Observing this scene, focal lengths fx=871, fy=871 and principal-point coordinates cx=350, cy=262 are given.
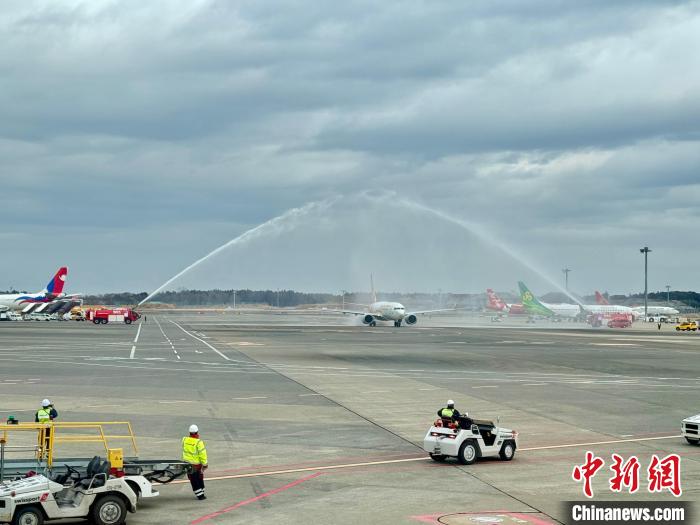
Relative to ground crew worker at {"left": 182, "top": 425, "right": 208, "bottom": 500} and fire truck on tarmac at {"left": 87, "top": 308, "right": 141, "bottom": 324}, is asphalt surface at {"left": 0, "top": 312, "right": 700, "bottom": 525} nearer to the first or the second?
ground crew worker at {"left": 182, "top": 425, "right": 208, "bottom": 500}

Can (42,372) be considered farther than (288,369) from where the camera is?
No

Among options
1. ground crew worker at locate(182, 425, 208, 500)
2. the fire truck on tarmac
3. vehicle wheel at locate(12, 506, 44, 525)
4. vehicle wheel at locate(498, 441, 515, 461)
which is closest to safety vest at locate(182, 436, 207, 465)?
ground crew worker at locate(182, 425, 208, 500)

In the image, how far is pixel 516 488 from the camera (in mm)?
24812

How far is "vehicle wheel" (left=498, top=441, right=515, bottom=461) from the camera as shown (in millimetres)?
29328

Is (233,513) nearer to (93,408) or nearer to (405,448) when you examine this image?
(405,448)

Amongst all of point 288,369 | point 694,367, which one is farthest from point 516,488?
point 694,367

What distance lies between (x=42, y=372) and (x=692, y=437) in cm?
4453

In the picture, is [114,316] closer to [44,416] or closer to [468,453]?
[44,416]

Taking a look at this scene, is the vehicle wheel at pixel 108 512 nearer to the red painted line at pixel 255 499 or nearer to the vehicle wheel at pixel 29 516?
the vehicle wheel at pixel 29 516

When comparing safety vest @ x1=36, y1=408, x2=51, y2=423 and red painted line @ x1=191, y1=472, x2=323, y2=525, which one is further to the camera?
safety vest @ x1=36, y1=408, x2=51, y2=423

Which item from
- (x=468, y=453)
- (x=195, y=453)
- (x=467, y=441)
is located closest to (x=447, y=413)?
(x=467, y=441)

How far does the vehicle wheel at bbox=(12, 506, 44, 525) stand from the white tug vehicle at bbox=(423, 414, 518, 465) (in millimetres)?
13167

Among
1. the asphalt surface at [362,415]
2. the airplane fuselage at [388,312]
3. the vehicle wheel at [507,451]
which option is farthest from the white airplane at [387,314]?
the vehicle wheel at [507,451]

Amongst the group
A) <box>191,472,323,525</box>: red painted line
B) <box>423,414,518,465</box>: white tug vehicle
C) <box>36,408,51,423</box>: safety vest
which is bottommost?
<box>191,472,323,525</box>: red painted line
